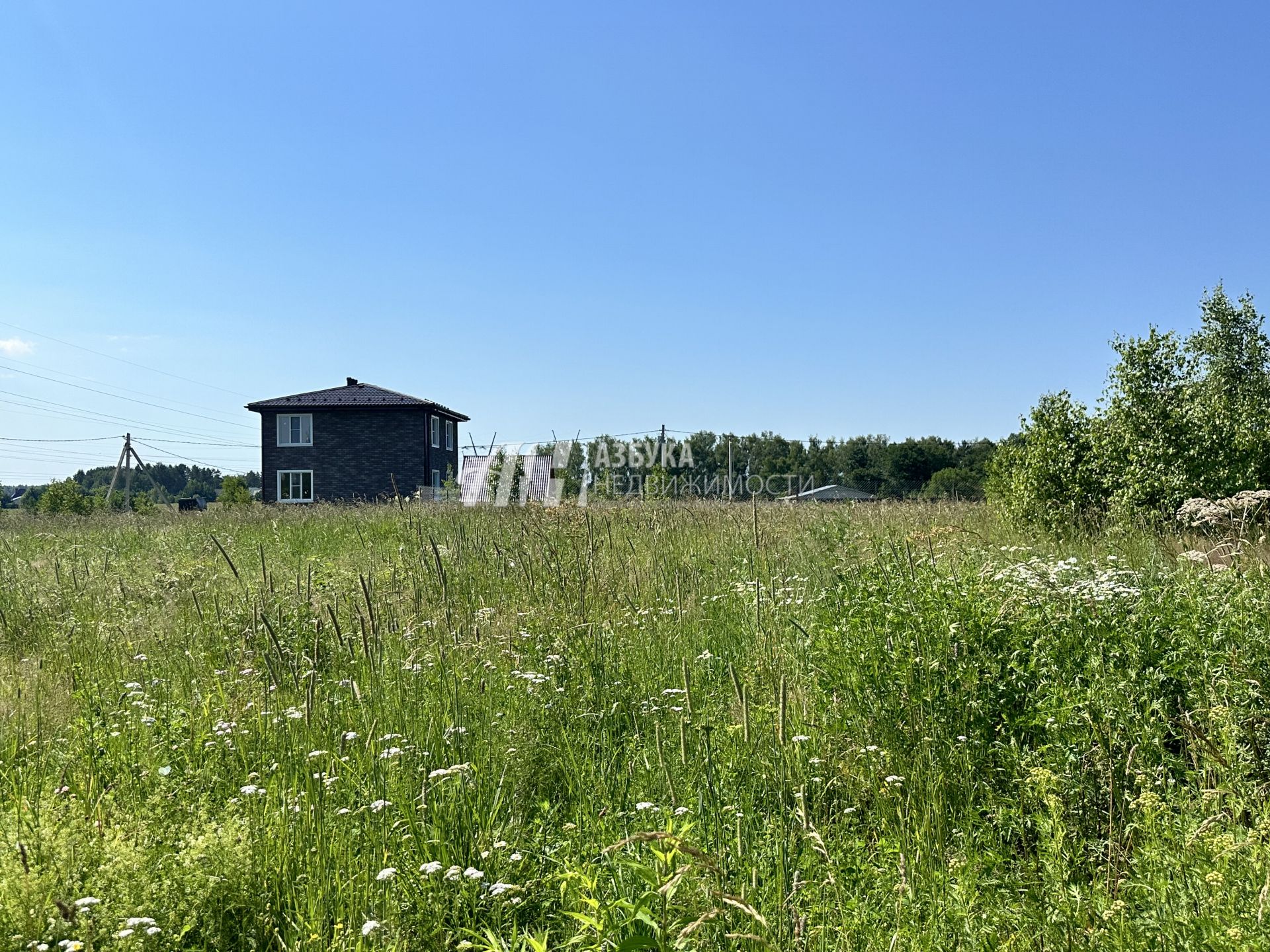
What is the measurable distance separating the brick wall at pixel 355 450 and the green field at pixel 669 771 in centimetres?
3347

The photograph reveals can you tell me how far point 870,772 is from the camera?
3082 mm

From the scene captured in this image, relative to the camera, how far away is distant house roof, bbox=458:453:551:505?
53.4 feet

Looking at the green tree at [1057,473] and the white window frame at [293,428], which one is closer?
the green tree at [1057,473]

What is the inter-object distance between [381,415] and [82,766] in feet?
120

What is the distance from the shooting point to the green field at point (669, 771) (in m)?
2.15

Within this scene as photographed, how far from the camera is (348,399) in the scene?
1510 inches

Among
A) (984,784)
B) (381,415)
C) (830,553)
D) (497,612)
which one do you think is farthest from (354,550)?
(381,415)

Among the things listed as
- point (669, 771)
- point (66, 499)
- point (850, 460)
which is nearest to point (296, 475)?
point (66, 499)

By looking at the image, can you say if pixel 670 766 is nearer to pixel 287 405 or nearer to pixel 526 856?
pixel 526 856

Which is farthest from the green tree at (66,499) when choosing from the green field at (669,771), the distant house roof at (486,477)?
the green field at (669,771)

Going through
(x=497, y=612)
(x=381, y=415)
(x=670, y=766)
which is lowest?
(x=670, y=766)

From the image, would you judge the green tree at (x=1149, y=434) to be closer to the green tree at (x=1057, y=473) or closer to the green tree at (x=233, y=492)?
the green tree at (x=1057, y=473)

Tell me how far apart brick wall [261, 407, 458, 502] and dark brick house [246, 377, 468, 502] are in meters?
0.03

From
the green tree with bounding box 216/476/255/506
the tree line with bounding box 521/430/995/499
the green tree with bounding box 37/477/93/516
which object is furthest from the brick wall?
the tree line with bounding box 521/430/995/499
